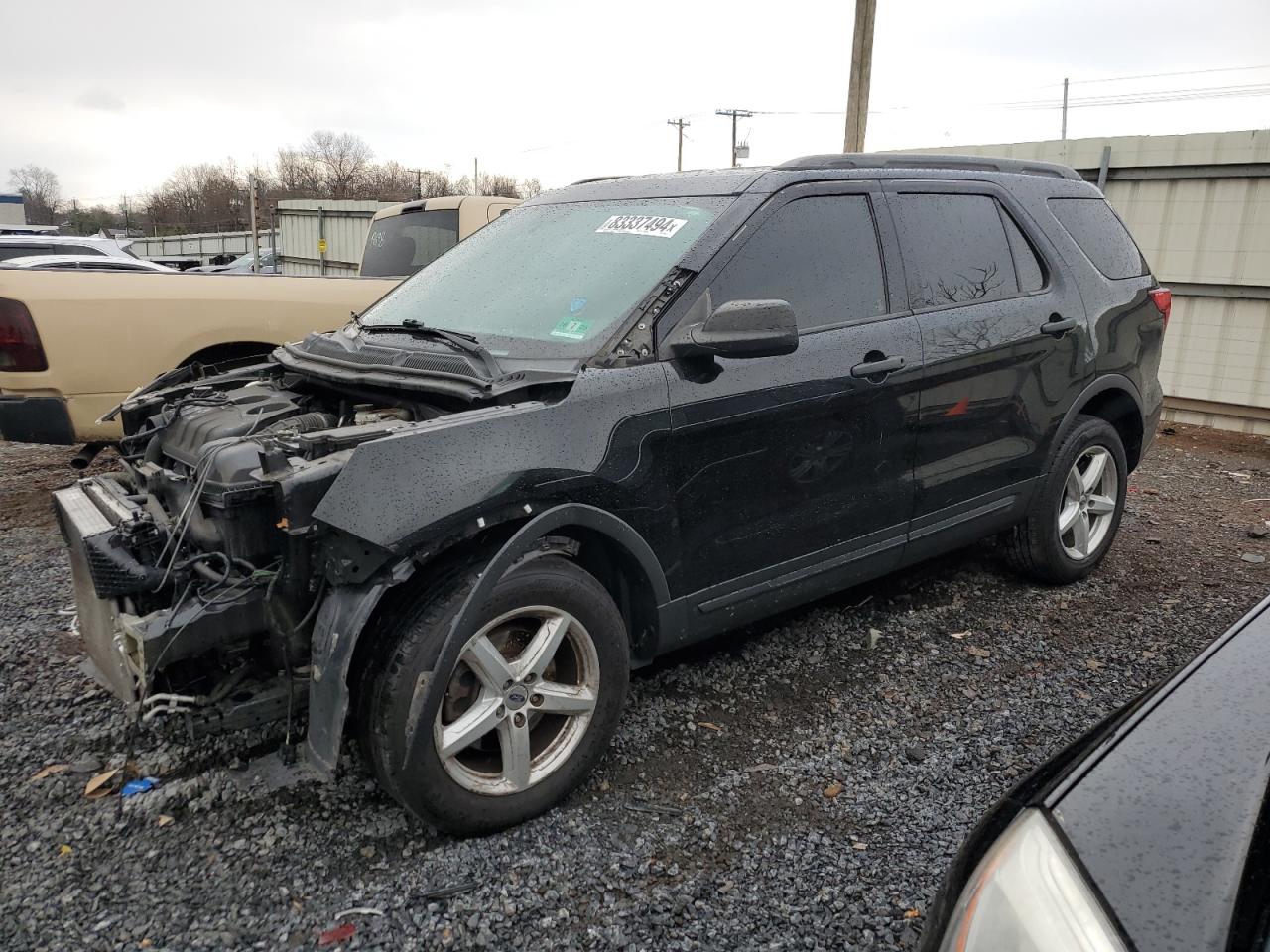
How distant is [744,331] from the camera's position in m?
2.89

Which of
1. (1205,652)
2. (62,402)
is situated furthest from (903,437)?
(62,402)

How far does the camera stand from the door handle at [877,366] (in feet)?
11.2

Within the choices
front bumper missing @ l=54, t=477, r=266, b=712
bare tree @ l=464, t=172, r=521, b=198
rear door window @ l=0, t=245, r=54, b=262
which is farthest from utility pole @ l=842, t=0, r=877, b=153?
bare tree @ l=464, t=172, r=521, b=198

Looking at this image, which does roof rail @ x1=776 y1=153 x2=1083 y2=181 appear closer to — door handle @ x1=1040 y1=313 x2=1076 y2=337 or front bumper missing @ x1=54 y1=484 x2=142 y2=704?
door handle @ x1=1040 y1=313 x2=1076 y2=337

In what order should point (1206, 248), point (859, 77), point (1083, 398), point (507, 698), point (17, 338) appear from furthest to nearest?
point (859, 77)
point (1206, 248)
point (17, 338)
point (1083, 398)
point (507, 698)

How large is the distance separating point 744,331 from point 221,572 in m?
1.69

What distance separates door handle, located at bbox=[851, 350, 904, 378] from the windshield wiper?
4.36ft

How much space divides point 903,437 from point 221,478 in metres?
2.42

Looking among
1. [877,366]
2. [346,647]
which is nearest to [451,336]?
[346,647]

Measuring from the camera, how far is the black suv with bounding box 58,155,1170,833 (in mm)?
2514

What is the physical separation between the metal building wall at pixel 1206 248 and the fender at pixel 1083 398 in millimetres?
5072

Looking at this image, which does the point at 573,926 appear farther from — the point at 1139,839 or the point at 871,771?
the point at 1139,839

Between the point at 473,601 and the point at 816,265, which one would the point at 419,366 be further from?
the point at 816,265

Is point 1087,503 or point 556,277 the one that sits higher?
point 556,277
